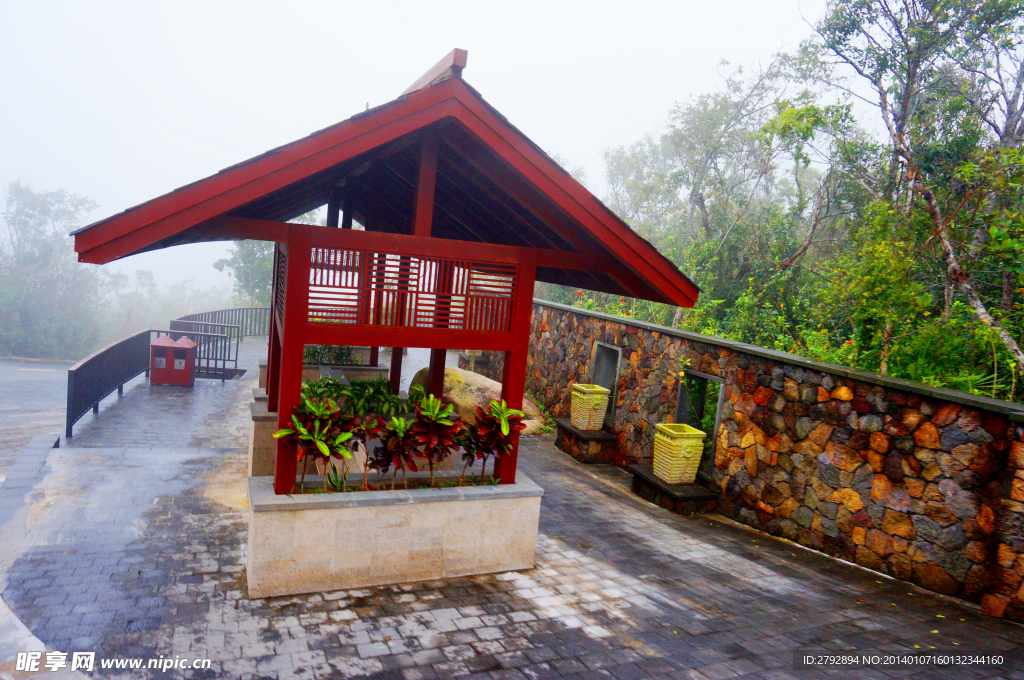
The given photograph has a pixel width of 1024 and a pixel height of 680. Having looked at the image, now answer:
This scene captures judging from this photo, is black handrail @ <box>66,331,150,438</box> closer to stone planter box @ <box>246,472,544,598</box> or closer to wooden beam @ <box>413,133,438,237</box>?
stone planter box @ <box>246,472,544,598</box>

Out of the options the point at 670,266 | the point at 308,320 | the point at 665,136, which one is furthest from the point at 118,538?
the point at 665,136

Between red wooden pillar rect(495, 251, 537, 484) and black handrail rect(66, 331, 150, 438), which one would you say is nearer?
red wooden pillar rect(495, 251, 537, 484)

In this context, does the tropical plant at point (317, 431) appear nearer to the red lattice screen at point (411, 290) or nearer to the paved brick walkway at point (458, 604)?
the paved brick walkway at point (458, 604)

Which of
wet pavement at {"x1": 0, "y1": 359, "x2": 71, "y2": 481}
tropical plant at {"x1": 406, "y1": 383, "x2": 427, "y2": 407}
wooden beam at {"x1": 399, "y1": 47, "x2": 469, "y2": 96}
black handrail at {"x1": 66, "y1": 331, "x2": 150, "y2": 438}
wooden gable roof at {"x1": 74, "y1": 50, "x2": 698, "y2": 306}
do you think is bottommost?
wet pavement at {"x1": 0, "y1": 359, "x2": 71, "y2": 481}

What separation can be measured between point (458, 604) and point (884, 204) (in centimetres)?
635

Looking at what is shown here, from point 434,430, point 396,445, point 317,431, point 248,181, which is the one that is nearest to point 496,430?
point 434,430

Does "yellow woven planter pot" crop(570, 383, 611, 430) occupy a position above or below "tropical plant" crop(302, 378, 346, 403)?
below

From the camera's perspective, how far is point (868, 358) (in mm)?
6535

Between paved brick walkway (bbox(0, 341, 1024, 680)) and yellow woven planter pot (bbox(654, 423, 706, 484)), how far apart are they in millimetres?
892

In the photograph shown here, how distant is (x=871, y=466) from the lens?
19.6 feet

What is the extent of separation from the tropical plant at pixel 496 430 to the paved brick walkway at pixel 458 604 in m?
1.07

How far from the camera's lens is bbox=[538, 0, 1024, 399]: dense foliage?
20.6ft

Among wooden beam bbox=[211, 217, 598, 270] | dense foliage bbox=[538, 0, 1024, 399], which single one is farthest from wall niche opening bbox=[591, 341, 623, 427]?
wooden beam bbox=[211, 217, 598, 270]

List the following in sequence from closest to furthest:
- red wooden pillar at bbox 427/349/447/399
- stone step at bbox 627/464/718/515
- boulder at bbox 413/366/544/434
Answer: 1. red wooden pillar at bbox 427/349/447/399
2. stone step at bbox 627/464/718/515
3. boulder at bbox 413/366/544/434
